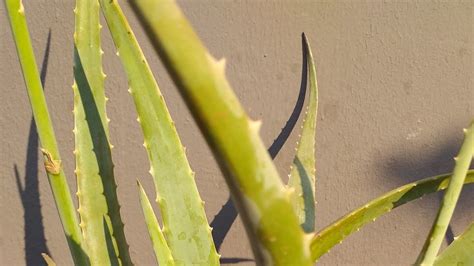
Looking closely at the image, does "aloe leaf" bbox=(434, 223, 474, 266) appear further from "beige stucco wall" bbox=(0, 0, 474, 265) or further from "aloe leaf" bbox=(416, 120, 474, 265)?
"beige stucco wall" bbox=(0, 0, 474, 265)

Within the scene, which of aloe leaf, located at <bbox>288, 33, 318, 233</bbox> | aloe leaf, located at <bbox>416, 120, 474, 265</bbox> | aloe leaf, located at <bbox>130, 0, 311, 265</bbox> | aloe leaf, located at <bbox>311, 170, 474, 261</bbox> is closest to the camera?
aloe leaf, located at <bbox>130, 0, 311, 265</bbox>

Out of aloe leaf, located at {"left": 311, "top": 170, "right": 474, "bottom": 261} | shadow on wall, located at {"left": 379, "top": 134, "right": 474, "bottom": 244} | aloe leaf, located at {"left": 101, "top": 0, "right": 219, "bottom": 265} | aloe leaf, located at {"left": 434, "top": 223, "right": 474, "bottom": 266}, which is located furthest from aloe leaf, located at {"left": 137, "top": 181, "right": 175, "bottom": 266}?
shadow on wall, located at {"left": 379, "top": 134, "right": 474, "bottom": 244}

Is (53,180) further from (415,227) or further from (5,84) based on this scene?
(415,227)

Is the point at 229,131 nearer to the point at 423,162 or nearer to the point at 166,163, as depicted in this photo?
the point at 166,163

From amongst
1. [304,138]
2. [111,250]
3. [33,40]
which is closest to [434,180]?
[304,138]

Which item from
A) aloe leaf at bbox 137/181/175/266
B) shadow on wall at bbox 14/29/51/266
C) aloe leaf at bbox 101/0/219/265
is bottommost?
shadow on wall at bbox 14/29/51/266
